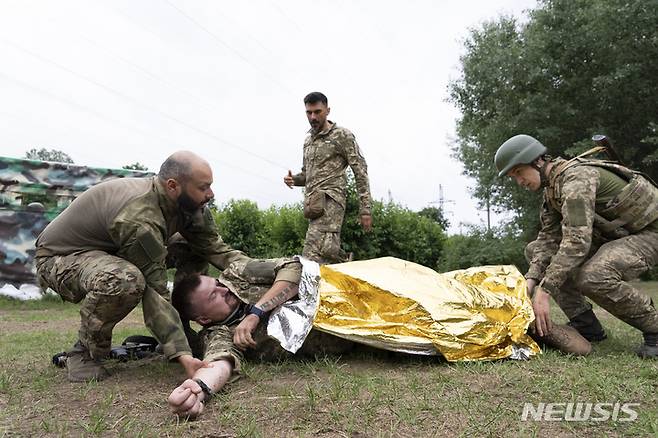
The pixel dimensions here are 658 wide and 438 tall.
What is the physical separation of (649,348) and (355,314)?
1.73m

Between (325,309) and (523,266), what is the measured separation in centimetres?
1215

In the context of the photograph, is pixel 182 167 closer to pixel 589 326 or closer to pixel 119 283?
pixel 119 283

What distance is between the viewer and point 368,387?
258 cm

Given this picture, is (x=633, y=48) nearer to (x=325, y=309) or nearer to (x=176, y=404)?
(x=325, y=309)

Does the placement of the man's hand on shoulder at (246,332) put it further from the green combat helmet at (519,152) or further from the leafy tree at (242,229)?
the leafy tree at (242,229)

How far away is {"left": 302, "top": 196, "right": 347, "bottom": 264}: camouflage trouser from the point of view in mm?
5359

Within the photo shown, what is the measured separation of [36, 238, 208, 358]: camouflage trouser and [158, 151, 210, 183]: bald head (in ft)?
1.64

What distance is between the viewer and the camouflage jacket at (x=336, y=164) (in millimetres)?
5438

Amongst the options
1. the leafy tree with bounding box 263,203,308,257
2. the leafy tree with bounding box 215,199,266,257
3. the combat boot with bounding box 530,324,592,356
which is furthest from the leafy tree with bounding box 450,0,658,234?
the combat boot with bounding box 530,324,592,356

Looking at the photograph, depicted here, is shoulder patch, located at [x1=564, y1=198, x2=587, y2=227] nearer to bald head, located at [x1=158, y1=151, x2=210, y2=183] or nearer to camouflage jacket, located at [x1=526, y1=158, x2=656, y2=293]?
camouflage jacket, located at [x1=526, y1=158, x2=656, y2=293]

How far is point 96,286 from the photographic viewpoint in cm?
275

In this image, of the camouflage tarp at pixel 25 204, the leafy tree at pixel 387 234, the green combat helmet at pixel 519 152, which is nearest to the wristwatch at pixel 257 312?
the green combat helmet at pixel 519 152

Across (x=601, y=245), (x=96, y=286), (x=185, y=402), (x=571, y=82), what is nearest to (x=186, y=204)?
(x=96, y=286)

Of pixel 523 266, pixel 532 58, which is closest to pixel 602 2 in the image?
pixel 532 58
